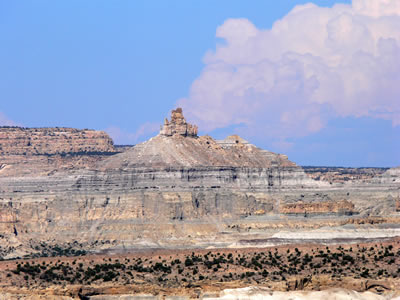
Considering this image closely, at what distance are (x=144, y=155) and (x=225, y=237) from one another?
80.7 feet

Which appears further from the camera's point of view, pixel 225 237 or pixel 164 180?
pixel 164 180

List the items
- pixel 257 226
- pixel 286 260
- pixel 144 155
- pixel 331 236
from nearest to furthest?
pixel 286 260, pixel 331 236, pixel 257 226, pixel 144 155

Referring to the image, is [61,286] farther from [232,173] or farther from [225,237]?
[232,173]

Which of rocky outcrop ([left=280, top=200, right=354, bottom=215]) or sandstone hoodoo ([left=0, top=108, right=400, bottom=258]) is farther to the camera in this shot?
rocky outcrop ([left=280, top=200, right=354, bottom=215])

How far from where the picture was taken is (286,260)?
139875mm

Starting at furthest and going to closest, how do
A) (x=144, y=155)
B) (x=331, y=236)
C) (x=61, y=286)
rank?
(x=144, y=155) → (x=331, y=236) → (x=61, y=286)

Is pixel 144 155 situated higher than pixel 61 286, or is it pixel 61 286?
pixel 144 155

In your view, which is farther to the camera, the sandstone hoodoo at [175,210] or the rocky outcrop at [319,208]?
the rocky outcrop at [319,208]

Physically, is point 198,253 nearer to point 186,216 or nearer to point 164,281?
point 164,281

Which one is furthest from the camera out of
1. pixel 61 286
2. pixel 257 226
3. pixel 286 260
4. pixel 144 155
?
pixel 144 155

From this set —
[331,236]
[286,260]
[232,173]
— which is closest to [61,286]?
[286,260]

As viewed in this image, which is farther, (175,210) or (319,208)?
(175,210)

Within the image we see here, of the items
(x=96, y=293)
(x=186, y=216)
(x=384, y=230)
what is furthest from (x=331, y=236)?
(x=96, y=293)

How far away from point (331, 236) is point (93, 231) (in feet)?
95.4
